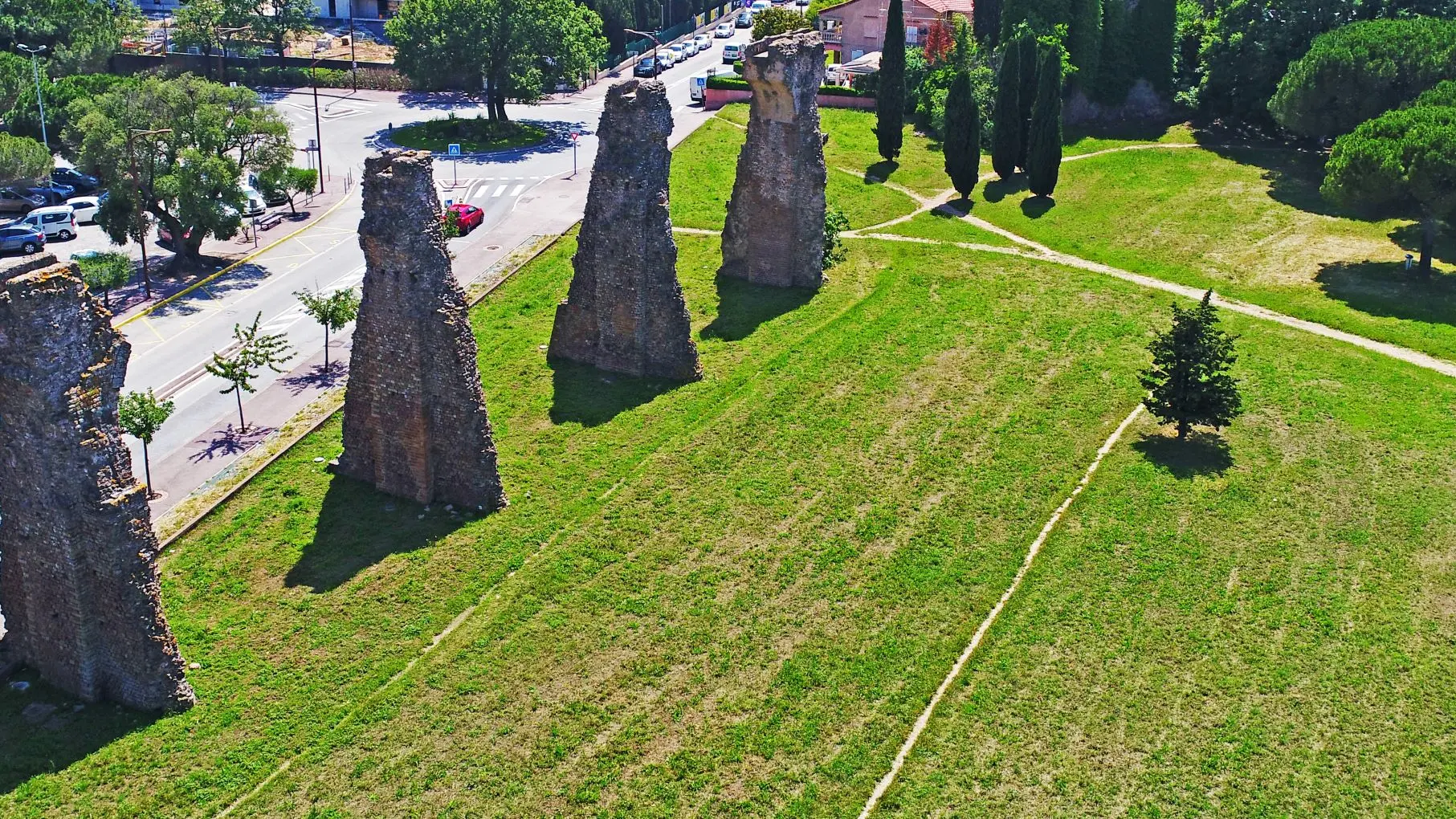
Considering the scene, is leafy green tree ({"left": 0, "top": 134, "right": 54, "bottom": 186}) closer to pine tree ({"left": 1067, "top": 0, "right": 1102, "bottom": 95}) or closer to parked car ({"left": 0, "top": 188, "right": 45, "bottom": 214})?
parked car ({"left": 0, "top": 188, "right": 45, "bottom": 214})

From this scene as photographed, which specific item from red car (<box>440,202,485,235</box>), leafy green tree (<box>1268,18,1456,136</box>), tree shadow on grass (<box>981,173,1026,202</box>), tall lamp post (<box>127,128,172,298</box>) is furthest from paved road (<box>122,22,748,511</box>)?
leafy green tree (<box>1268,18,1456,136</box>)

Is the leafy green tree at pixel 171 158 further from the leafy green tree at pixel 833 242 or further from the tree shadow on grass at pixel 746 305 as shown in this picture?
the leafy green tree at pixel 833 242

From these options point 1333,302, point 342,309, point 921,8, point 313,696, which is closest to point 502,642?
point 313,696

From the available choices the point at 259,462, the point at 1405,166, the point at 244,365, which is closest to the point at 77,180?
the point at 244,365

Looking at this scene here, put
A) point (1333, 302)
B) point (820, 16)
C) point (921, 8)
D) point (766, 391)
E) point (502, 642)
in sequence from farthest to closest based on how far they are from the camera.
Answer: point (820, 16)
point (921, 8)
point (1333, 302)
point (766, 391)
point (502, 642)

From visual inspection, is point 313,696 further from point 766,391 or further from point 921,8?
point 921,8
